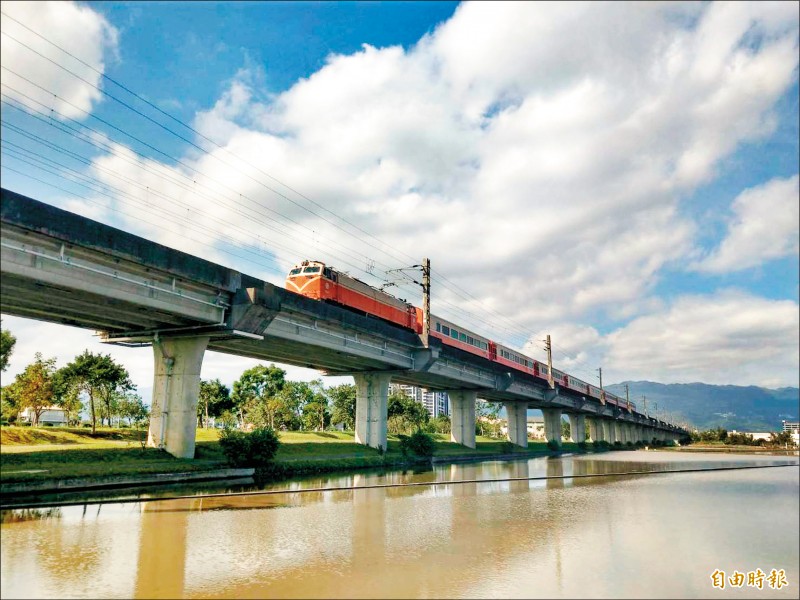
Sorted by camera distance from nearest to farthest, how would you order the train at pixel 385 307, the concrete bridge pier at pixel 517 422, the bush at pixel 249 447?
the bush at pixel 249 447 < the train at pixel 385 307 < the concrete bridge pier at pixel 517 422

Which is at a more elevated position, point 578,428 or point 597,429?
point 578,428

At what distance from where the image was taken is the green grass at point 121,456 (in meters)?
21.6

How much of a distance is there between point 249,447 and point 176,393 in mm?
5144

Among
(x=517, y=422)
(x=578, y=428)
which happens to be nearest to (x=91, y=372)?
(x=517, y=422)

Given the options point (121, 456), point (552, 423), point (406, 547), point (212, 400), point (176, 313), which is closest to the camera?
point (406, 547)

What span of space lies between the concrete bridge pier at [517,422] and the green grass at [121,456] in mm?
30402

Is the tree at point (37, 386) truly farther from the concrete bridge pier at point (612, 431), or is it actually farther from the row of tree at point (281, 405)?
the concrete bridge pier at point (612, 431)

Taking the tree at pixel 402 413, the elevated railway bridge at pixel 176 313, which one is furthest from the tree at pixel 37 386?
the tree at pixel 402 413

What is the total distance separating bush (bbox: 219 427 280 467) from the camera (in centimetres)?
3059

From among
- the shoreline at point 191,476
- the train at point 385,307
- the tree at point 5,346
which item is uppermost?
the train at point 385,307

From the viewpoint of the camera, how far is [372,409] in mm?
46875

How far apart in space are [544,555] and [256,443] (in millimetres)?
22865

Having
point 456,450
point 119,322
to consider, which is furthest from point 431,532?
point 456,450

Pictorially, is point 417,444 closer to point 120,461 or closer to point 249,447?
point 249,447
